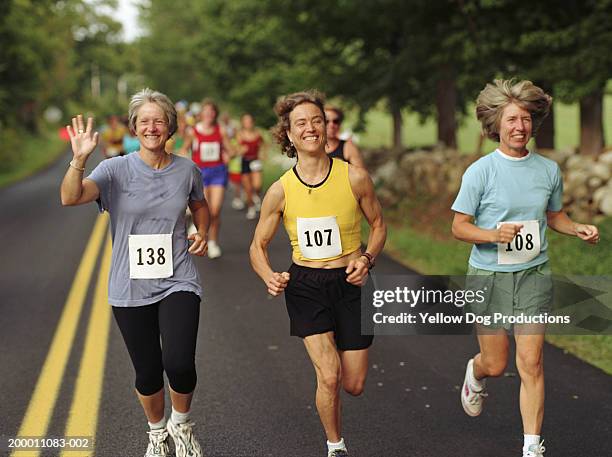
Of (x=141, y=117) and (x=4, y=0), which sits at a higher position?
(x=4, y=0)

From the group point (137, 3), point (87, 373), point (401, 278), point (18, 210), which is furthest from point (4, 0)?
point (137, 3)

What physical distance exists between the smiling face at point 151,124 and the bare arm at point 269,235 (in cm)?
60

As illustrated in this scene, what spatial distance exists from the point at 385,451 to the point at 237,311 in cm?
419

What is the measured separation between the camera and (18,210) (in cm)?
2088

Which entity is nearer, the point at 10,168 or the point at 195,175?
the point at 195,175

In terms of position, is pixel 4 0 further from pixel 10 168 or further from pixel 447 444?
pixel 447 444

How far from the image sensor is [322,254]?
4777 mm

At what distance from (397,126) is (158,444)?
65.6ft

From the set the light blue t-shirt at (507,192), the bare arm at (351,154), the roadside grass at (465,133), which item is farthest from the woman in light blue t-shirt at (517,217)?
the roadside grass at (465,133)

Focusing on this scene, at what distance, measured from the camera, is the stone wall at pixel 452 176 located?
41.6 ft

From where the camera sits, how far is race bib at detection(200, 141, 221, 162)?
40.4 feet

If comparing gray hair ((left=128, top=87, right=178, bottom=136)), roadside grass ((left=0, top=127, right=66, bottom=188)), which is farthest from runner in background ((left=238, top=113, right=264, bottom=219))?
roadside grass ((left=0, top=127, right=66, bottom=188))

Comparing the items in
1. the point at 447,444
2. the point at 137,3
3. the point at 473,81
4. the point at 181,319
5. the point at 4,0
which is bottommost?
the point at 447,444

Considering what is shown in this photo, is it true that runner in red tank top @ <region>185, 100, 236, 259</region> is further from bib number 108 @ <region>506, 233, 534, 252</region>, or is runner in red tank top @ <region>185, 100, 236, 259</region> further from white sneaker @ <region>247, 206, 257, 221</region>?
bib number 108 @ <region>506, 233, 534, 252</region>
